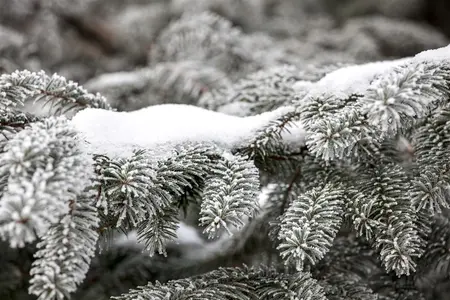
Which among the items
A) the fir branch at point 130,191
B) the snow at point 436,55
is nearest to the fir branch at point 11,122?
the fir branch at point 130,191

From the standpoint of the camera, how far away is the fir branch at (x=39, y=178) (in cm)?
51

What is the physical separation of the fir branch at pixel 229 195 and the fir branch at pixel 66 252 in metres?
0.16

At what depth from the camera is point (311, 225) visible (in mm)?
650

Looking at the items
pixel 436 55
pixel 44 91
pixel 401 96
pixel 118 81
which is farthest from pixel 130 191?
pixel 118 81

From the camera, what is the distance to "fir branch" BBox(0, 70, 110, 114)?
0.71 metres

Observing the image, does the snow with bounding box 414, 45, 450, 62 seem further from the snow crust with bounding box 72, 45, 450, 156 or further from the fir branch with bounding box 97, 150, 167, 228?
the fir branch with bounding box 97, 150, 167, 228

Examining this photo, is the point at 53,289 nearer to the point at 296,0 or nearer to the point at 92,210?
the point at 92,210

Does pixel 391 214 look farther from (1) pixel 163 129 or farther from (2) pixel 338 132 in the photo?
(1) pixel 163 129

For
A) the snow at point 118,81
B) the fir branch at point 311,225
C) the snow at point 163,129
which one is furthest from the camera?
the snow at point 118,81

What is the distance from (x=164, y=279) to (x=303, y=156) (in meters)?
0.47

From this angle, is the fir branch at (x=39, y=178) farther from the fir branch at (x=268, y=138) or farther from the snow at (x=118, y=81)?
the snow at (x=118, y=81)

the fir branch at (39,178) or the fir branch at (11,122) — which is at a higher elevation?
the fir branch at (11,122)

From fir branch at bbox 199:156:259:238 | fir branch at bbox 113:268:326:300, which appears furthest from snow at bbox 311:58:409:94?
fir branch at bbox 113:268:326:300

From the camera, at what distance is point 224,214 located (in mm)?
626
